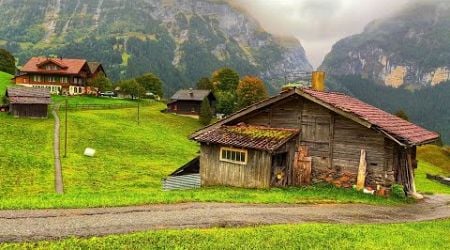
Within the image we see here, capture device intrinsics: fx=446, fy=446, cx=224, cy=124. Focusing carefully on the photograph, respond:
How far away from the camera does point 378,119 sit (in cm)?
2644

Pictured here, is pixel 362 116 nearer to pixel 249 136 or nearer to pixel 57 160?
pixel 249 136

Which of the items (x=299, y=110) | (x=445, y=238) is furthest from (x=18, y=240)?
(x=299, y=110)

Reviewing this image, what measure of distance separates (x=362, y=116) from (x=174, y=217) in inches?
519

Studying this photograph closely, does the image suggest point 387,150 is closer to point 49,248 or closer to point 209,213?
point 209,213

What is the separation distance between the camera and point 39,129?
63.5 metres

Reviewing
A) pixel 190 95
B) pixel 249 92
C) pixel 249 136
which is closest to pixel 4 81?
pixel 190 95

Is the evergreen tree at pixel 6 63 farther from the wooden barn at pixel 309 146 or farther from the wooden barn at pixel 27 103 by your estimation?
the wooden barn at pixel 309 146

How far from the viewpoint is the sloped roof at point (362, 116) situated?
24109mm

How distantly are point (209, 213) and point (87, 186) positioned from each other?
25.8 m

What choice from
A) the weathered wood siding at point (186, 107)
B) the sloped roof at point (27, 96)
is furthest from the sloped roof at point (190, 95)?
the sloped roof at point (27, 96)

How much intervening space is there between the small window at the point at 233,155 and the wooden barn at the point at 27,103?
51.1m

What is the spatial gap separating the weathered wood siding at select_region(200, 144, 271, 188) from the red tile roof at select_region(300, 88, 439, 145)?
4.93m

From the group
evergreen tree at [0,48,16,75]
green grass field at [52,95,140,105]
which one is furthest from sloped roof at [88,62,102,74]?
evergreen tree at [0,48,16,75]

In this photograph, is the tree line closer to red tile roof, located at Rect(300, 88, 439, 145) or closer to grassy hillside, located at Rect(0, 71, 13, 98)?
grassy hillside, located at Rect(0, 71, 13, 98)
